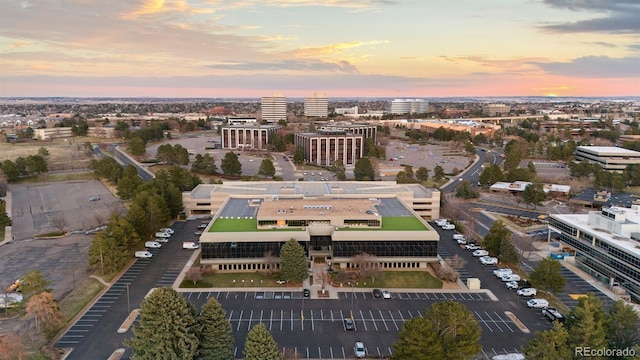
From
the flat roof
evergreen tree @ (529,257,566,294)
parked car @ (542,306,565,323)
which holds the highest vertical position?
the flat roof

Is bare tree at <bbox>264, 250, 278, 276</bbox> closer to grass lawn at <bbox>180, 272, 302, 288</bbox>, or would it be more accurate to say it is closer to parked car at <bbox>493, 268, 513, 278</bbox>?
grass lawn at <bbox>180, 272, 302, 288</bbox>

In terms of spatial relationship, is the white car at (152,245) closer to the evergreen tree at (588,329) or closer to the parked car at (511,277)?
the parked car at (511,277)

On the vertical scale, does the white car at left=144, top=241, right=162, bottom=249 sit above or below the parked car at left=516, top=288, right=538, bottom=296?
above

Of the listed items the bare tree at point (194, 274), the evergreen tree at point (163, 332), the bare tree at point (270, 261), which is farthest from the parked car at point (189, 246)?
the evergreen tree at point (163, 332)

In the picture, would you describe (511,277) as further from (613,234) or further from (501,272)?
(613,234)

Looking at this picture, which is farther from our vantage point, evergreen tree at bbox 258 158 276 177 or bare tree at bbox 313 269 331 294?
evergreen tree at bbox 258 158 276 177

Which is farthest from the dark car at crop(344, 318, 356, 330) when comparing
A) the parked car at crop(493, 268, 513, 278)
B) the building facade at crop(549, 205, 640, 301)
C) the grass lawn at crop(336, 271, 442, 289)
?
the building facade at crop(549, 205, 640, 301)

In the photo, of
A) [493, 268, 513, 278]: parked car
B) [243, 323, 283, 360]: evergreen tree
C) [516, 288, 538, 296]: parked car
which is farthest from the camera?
[493, 268, 513, 278]: parked car

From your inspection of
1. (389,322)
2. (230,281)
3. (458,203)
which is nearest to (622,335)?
(389,322)
